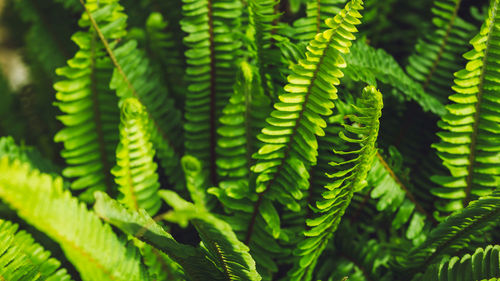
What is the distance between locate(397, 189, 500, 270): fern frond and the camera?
3.31 feet

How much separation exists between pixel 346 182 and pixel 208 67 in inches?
22.4

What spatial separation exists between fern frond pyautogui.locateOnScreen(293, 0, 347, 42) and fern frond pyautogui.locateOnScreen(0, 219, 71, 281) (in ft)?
3.01

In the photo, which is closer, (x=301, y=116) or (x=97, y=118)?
(x=301, y=116)

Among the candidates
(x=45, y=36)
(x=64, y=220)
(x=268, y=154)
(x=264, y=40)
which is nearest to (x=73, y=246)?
(x=64, y=220)

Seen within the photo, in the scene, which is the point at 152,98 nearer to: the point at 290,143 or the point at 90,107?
the point at 90,107

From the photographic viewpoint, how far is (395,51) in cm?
184

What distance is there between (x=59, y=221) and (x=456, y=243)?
954mm

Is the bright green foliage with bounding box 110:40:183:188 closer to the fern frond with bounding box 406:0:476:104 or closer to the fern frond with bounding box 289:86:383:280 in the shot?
the fern frond with bounding box 289:86:383:280

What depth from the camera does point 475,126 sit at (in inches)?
45.7

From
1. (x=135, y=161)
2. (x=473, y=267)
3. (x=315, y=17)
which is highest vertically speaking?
(x=315, y=17)

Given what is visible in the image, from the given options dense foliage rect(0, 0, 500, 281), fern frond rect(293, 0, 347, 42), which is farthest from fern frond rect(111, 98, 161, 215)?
fern frond rect(293, 0, 347, 42)

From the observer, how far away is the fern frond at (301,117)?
0.97 meters

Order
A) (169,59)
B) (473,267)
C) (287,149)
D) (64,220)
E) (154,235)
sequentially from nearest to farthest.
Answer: (64,220), (154,235), (473,267), (287,149), (169,59)

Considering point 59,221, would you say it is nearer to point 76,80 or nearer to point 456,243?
point 76,80
